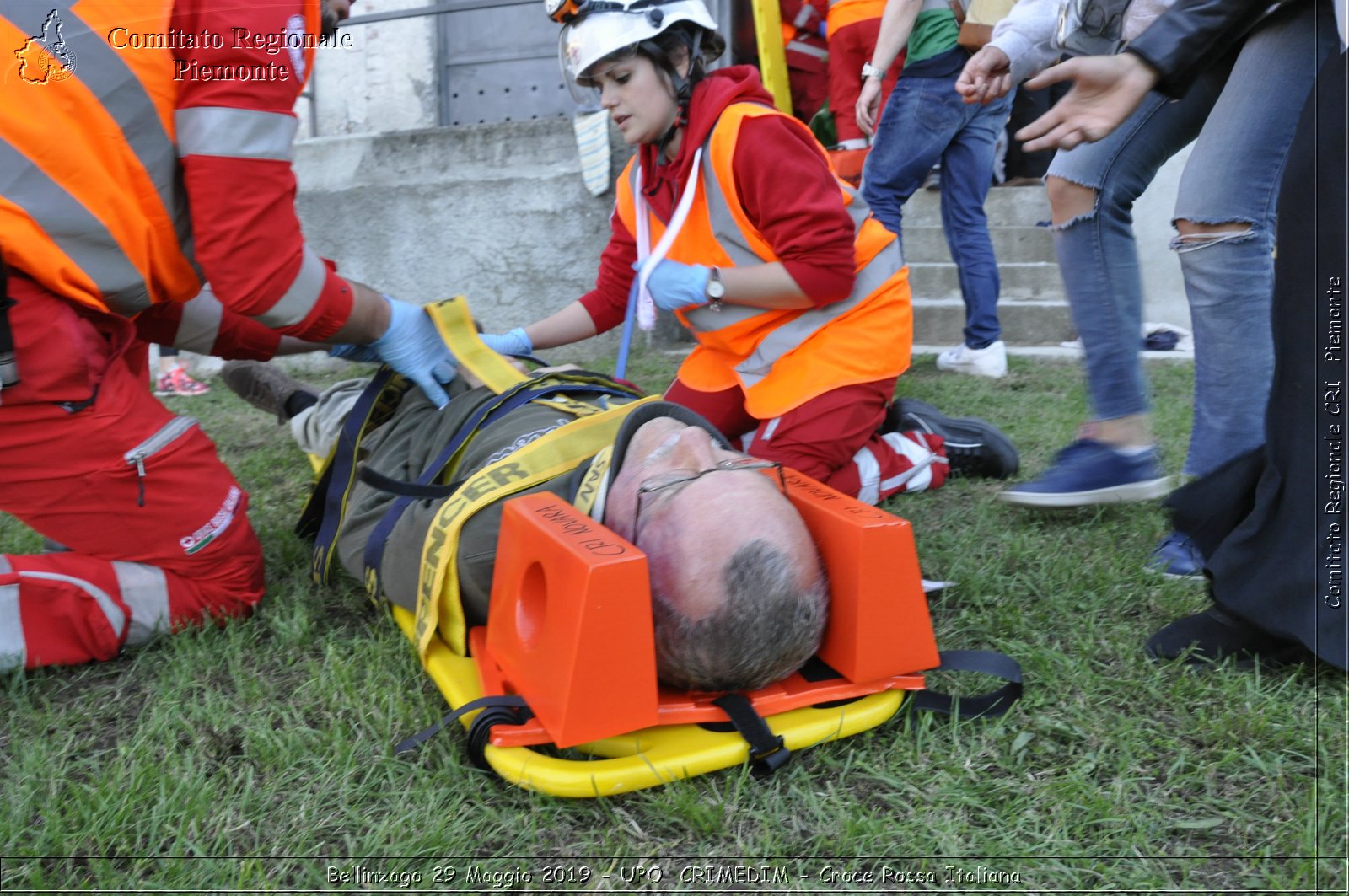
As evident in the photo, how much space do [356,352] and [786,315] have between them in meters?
1.16

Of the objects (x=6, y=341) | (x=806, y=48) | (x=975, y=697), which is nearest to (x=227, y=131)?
(x=6, y=341)

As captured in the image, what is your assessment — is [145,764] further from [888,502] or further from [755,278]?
[888,502]

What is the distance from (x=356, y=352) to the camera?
2527 millimetres

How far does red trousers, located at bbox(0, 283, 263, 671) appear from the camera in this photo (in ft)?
6.37

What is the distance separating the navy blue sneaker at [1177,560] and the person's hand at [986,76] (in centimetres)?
112

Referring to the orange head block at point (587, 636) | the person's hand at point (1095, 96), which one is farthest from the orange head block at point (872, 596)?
the person's hand at point (1095, 96)

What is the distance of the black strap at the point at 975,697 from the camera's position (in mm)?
1633

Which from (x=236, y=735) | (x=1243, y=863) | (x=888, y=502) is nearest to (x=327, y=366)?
(x=888, y=502)

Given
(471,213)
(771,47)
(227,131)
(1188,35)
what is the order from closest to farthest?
(1188,35), (227,131), (771,47), (471,213)

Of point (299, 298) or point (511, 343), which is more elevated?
point (299, 298)

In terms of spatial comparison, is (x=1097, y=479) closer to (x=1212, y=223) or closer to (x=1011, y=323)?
(x=1212, y=223)

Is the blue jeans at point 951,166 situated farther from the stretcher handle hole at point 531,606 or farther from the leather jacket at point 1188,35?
the stretcher handle hole at point 531,606

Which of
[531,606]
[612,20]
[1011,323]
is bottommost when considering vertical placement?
[1011,323]

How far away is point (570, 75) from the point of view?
2732mm
